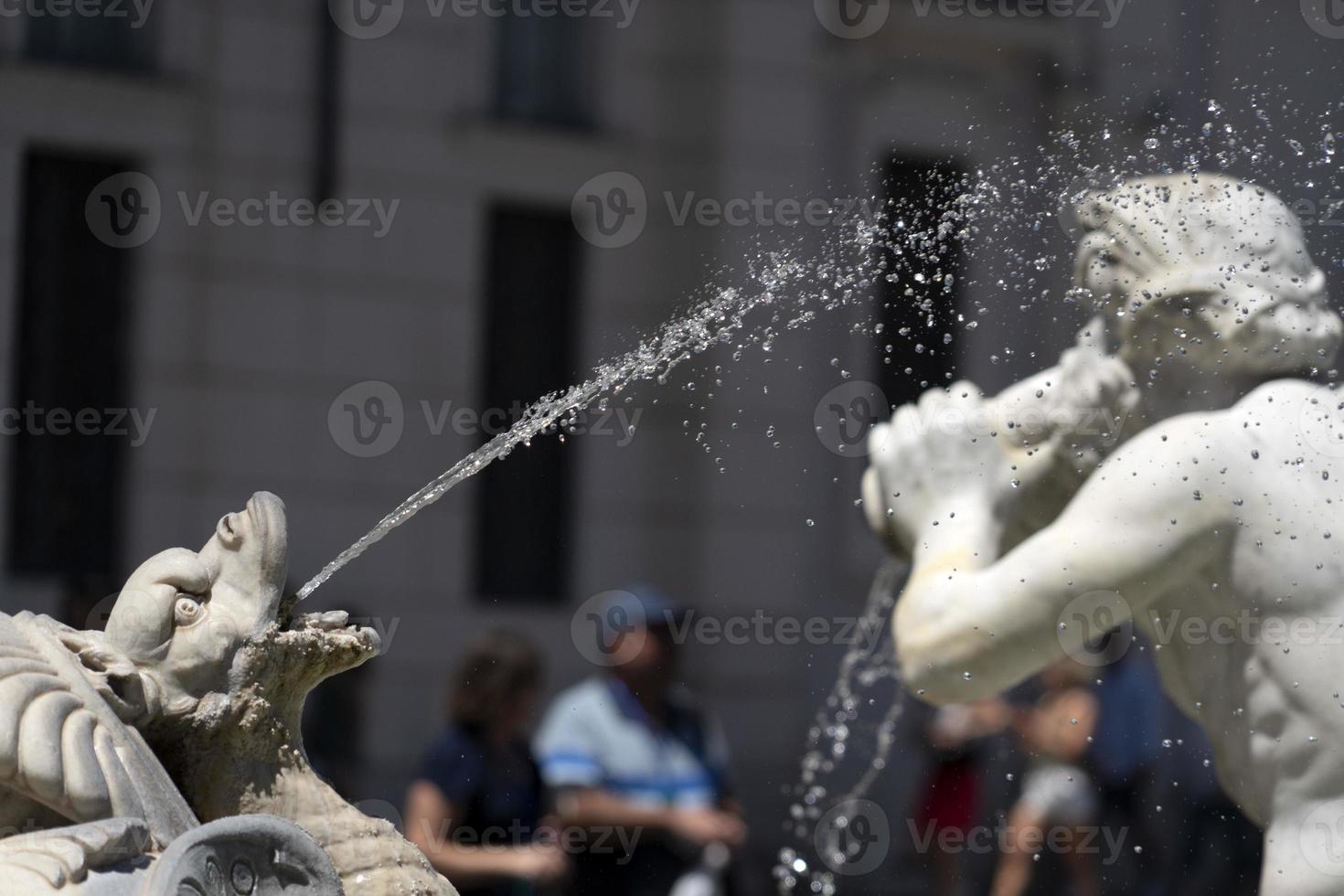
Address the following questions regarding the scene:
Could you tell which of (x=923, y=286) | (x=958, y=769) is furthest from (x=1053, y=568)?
(x=958, y=769)

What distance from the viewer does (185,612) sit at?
6.52ft

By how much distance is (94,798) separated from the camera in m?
1.76

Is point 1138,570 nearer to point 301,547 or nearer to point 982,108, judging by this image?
point 301,547

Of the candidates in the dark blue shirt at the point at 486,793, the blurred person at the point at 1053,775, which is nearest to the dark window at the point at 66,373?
the dark blue shirt at the point at 486,793

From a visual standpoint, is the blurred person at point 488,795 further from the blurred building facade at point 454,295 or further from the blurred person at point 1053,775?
the blurred building facade at point 454,295

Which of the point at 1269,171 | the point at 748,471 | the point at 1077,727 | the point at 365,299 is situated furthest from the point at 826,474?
the point at 1269,171

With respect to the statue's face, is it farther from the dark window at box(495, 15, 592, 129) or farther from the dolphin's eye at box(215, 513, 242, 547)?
the dark window at box(495, 15, 592, 129)

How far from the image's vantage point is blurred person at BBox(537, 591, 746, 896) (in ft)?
16.9

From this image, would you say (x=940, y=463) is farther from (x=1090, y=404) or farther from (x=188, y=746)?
(x=188, y=746)

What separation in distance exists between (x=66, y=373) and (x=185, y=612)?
696cm

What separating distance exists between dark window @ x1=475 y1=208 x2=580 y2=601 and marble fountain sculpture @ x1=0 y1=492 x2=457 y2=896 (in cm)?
718

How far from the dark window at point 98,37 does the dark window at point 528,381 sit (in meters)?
1.83

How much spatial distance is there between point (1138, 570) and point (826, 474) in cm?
710

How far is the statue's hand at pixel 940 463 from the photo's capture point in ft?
10.0
